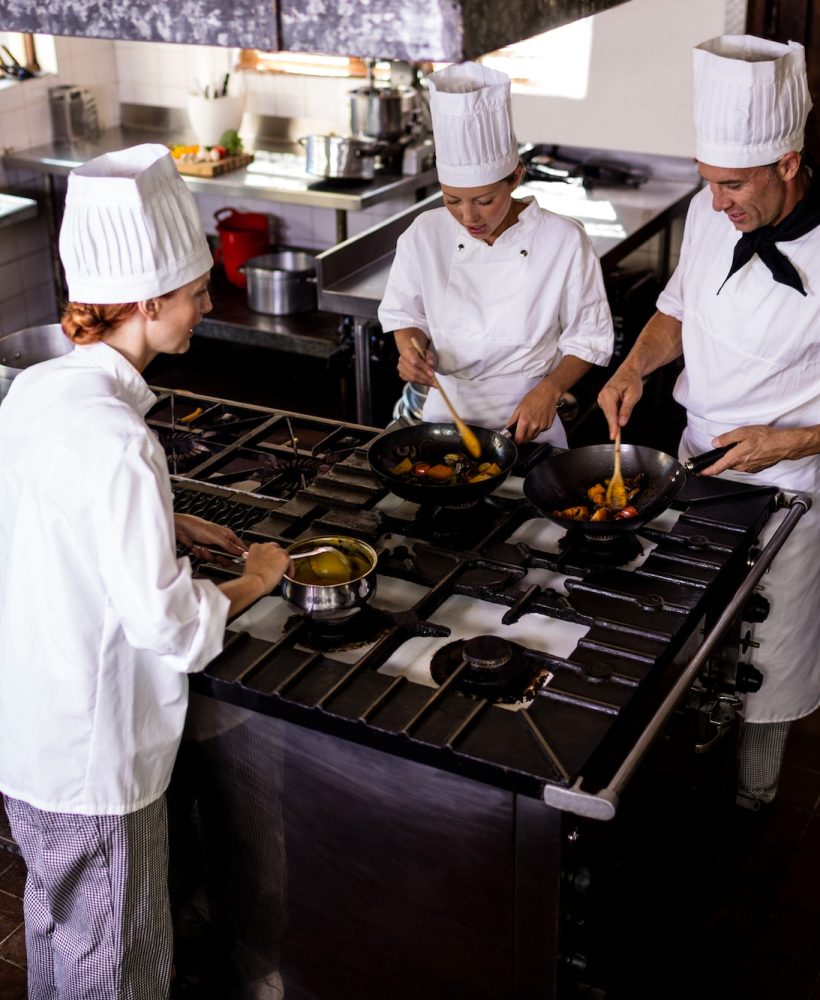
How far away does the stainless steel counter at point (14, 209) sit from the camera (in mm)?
5426

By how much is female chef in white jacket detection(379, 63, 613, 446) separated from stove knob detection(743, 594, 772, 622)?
654 millimetres

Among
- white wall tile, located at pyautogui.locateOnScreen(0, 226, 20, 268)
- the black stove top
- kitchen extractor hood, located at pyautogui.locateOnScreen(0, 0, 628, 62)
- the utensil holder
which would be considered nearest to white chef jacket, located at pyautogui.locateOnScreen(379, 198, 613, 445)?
the black stove top

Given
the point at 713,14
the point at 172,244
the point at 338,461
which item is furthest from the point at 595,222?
the point at 172,244

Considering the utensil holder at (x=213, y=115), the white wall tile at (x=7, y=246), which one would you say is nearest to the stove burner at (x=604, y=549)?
the utensil holder at (x=213, y=115)

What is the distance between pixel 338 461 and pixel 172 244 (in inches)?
40.7

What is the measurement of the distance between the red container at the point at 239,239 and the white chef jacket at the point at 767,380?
10.3 ft

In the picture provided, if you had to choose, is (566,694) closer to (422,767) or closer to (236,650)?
(422,767)

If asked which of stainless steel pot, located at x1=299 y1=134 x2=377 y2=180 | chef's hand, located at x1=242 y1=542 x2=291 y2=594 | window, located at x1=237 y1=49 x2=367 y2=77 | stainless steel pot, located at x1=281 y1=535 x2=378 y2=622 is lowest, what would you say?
stainless steel pot, located at x1=281 y1=535 x2=378 y2=622

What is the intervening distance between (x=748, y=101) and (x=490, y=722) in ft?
4.74

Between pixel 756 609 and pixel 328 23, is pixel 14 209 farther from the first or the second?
pixel 328 23

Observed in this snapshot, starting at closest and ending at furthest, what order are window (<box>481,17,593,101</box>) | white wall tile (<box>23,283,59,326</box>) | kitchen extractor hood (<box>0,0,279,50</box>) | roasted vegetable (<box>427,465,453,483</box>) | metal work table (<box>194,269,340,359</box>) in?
kitchen extractor hood (<box>0,0,279,50</box>), roasted vegetable (<box>427,465,453,483</box>), window (<box>481,17,593,101</box>), metal work table (<box>194,269,340,359</box>), white wall tile (<box>23,283,59,326</box>)

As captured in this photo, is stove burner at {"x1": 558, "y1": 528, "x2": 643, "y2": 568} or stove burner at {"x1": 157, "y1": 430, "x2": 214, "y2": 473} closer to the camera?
stove burner at {"x1": 558, "y1": 528, "x2": 643, "y2": 568}

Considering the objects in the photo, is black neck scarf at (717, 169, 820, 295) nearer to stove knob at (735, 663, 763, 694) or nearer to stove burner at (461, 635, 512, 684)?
stove knob at (735, 663, 763, 694)

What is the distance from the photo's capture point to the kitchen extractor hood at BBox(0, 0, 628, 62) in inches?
55.7
